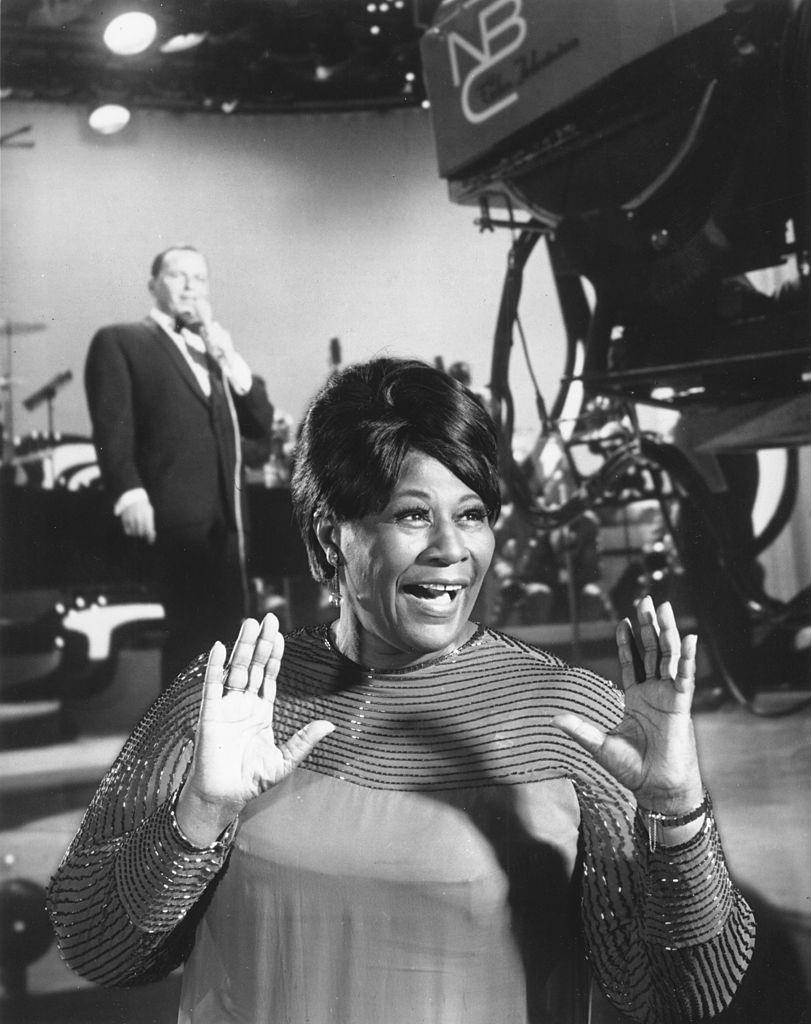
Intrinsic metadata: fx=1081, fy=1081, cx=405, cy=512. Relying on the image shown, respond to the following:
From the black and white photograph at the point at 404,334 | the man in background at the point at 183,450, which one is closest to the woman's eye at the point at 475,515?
the black and white photograph at the point at 404,334

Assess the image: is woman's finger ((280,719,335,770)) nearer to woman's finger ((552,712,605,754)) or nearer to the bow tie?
woman's finger ((552,712,605,754))

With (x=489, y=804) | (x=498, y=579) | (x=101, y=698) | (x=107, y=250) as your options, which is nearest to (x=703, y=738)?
(x=498, y=579)

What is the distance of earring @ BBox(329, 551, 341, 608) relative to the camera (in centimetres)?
160

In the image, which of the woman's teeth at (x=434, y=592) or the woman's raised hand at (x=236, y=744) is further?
the woman's teeth at (x=434, y=592)

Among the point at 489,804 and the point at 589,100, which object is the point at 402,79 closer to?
the point at 589,100

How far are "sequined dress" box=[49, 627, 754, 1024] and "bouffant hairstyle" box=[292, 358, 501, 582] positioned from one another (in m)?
0.25

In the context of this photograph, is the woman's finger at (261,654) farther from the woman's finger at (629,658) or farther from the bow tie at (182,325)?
the bow tie at (182,325)

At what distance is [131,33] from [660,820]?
6.77ft

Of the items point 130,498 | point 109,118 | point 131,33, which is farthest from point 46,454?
point 131,33

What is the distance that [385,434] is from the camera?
4.90 ft

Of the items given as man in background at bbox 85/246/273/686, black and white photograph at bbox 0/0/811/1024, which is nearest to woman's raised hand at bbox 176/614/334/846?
black and white photograph at bbox 0/0/811/1024

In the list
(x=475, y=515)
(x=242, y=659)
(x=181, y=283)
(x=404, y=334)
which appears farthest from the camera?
(x=181, y=283)

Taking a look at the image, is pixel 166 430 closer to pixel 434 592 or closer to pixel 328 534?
pixel 328 534

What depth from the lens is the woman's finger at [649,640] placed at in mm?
1360
